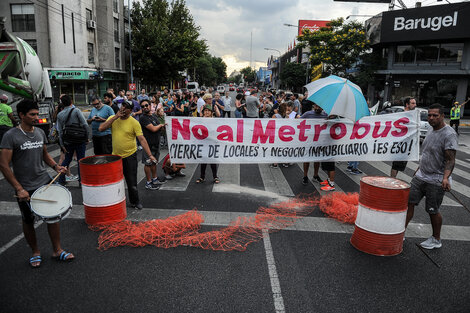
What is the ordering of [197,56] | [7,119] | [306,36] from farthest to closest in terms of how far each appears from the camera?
[197,56]
[306,36]
[7,119]

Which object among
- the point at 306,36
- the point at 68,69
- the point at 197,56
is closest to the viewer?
the point at 68,69

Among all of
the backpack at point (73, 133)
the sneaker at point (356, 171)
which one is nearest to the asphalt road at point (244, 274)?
the backpack at point (73, 133)

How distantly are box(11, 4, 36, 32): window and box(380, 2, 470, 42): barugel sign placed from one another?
1241 inches

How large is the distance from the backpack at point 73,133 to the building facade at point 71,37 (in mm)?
23964

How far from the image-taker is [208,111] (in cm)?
766

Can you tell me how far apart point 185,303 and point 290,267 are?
1.43 m

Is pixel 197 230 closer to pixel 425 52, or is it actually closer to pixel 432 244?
pixel 432 244

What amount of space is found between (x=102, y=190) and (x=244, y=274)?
2.61 metres

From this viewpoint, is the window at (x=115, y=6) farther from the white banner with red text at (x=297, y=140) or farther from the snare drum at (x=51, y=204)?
the snare drum at (x=51, y=204)

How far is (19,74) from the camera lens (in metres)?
10.0

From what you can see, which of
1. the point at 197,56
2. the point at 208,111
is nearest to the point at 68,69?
the point at 197,56

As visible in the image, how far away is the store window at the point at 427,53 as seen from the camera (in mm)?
29853

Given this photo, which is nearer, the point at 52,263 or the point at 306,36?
the point at 52,263

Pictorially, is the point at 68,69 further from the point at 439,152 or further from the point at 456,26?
the point at 456,26
